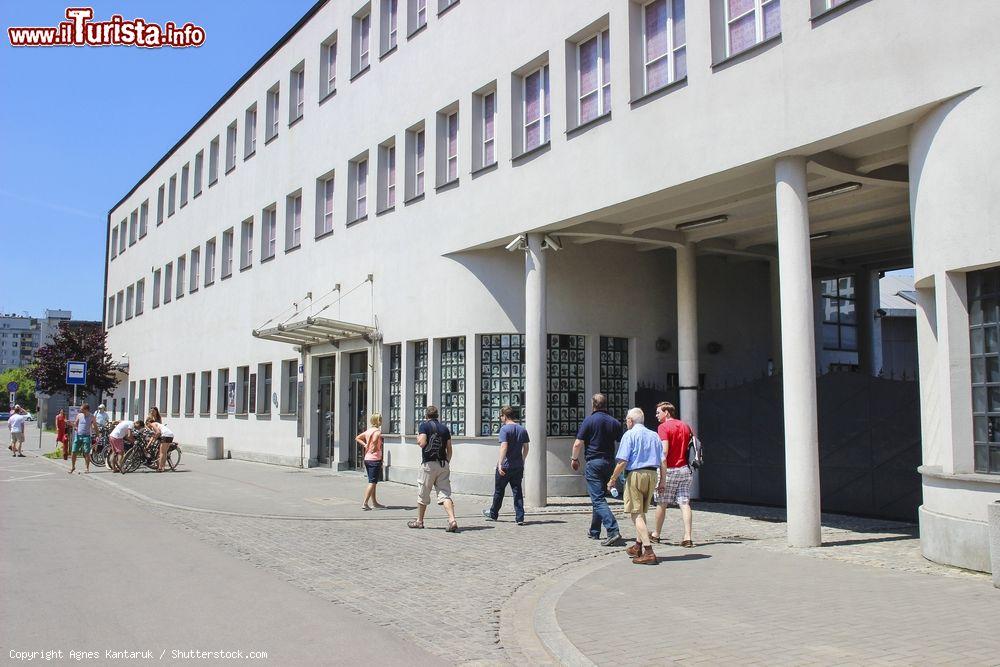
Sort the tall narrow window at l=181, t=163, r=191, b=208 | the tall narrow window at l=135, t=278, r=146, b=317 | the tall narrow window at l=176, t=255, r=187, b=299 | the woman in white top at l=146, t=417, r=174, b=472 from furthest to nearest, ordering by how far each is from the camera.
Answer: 1. the tall narrow window at l=135, t=278, r=146, b=317
2. the tall narrow window at l=181, t=163, r=191, b=208
3. the tall narrow window at l=176, t=255, r=187, b=299
4. the woman in white top at l=146, t=417, r=174, b=472

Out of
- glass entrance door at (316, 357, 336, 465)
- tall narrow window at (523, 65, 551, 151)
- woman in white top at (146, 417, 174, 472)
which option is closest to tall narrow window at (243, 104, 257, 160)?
glass entrance door at (316, 357, 336, 465)

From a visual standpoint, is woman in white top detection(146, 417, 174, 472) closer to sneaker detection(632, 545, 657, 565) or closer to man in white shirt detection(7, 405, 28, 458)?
man in white shirt detection(7, 405, 28, 458)

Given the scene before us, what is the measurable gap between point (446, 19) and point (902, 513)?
12.9m

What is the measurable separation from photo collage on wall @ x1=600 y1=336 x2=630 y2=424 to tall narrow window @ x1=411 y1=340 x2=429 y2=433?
3.80 meters

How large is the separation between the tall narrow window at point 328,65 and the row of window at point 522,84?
0.09 feet

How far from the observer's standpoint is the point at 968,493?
8781 mm

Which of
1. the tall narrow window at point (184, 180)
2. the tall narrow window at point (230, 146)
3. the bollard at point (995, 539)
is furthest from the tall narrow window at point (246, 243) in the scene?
the bollard at point (995, 539)

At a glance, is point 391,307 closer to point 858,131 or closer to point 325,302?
point 325,302

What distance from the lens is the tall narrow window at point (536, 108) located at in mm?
15812

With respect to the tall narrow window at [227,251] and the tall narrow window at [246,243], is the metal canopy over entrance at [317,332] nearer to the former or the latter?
the tall narrow window at [246,243]

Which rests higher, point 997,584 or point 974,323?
point 974,323

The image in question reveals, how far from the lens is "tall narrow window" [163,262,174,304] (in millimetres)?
36688

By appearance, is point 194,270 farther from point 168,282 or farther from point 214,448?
point 214,448

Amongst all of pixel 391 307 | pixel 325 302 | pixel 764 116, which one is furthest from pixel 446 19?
pixel 764 116
